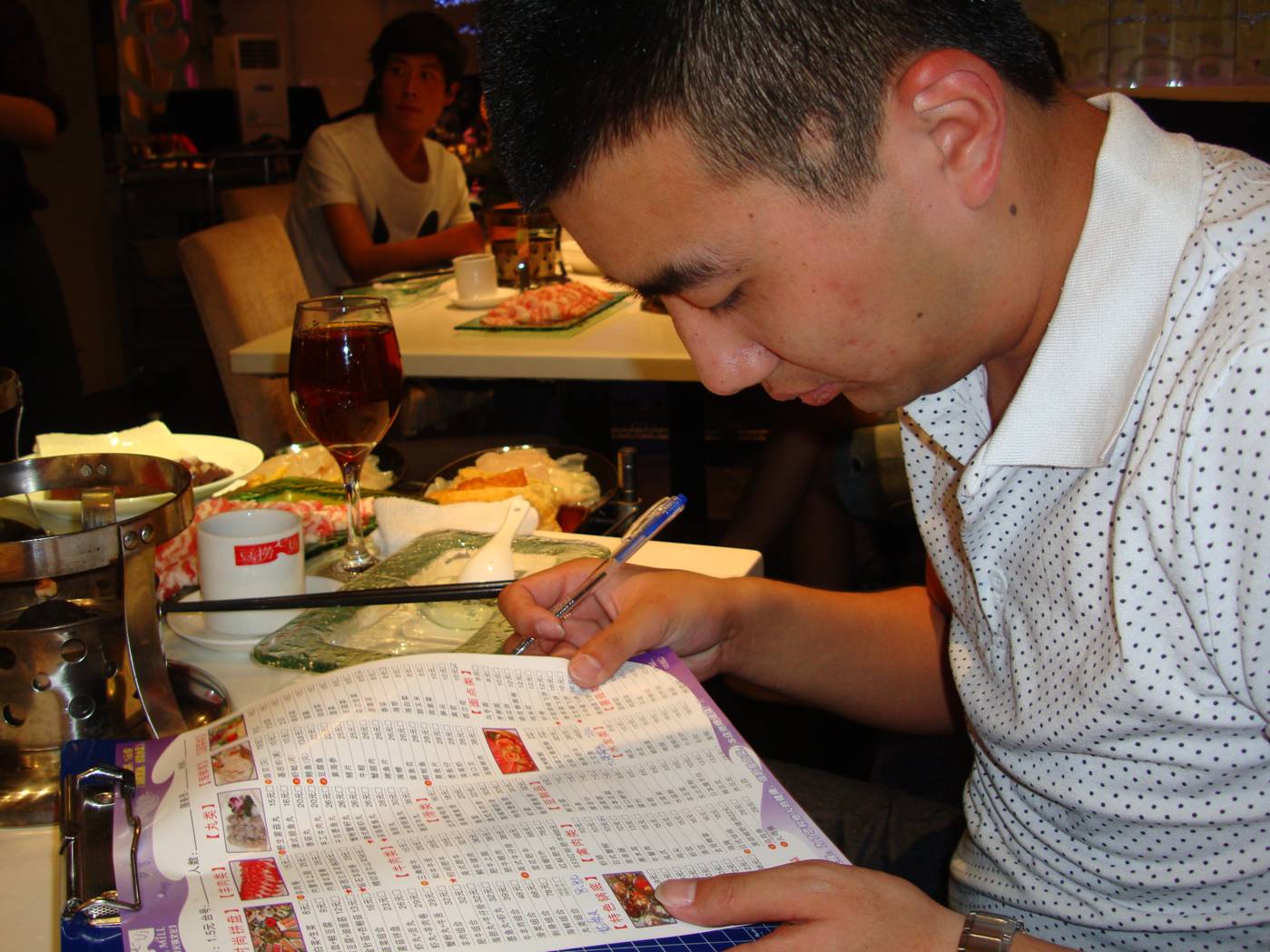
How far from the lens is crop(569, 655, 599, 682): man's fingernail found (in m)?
0.90

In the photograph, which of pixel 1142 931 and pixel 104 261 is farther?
pixel 104 261

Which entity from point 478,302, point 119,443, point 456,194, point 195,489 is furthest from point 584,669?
point 456,194

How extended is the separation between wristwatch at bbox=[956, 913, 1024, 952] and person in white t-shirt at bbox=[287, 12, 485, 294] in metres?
3.06

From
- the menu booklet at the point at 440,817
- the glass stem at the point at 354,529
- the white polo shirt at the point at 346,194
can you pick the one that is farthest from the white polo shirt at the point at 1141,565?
the white polo shirt at the point at 346,194

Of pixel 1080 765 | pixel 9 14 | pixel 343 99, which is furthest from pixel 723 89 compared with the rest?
pixel 343 99

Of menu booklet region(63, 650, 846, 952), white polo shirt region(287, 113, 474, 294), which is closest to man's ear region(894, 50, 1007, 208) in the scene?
menu booklet region(63, 650, 846, 952)

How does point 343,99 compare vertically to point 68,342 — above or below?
above

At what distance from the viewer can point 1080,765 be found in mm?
857

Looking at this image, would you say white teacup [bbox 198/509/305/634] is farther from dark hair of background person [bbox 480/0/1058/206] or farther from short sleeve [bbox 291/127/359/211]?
short sleeve [bbox 291/127/359/211]

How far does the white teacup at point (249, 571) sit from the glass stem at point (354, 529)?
0.12 metres

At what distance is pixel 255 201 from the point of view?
11.8 feet

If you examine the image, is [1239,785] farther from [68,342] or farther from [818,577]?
[68,342]

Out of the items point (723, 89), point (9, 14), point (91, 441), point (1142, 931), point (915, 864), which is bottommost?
point (915, 864)

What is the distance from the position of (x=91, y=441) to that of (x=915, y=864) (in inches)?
39.8
